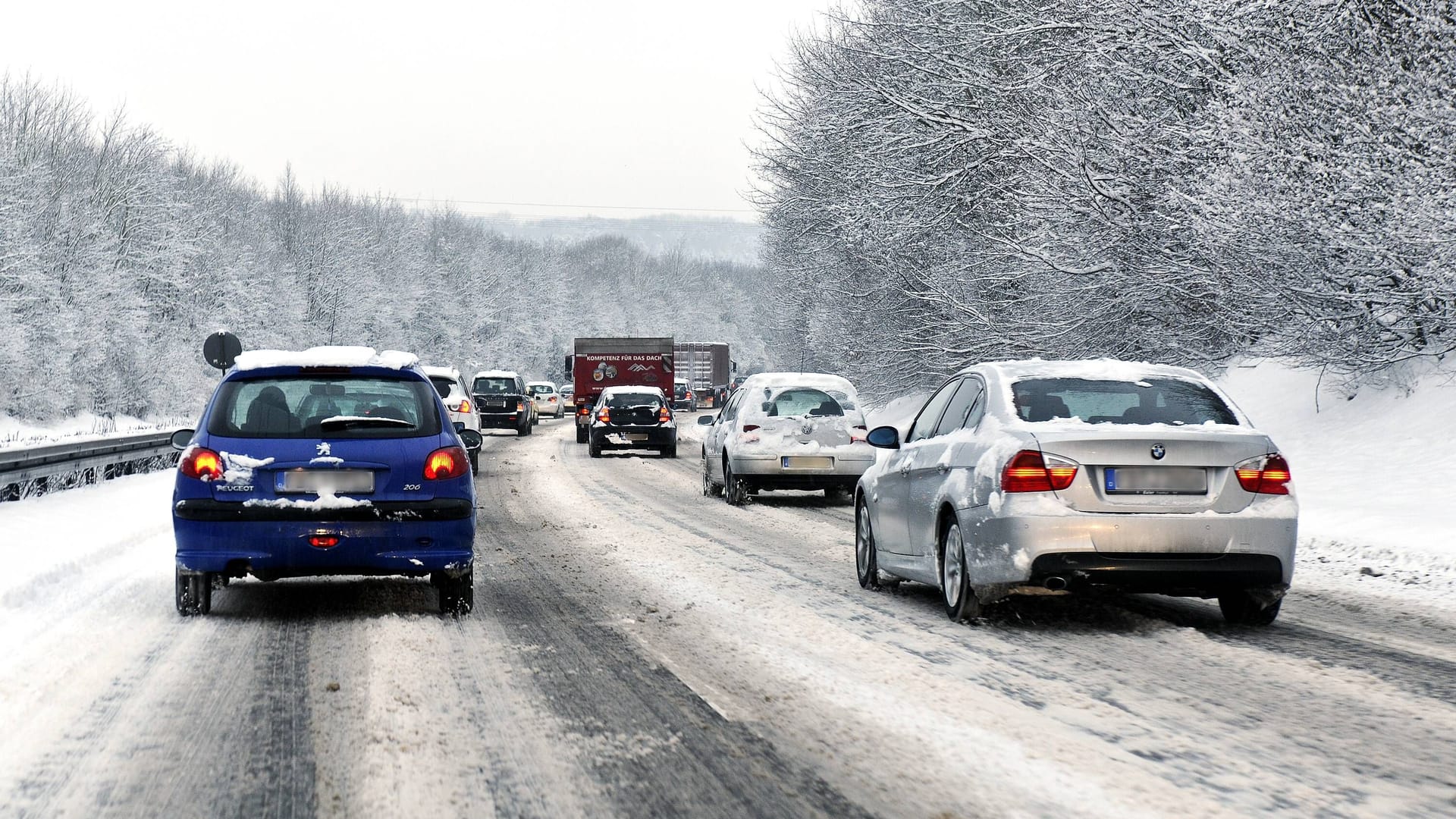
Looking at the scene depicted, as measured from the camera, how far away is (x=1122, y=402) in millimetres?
8664

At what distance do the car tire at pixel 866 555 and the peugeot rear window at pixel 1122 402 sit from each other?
2.05 m

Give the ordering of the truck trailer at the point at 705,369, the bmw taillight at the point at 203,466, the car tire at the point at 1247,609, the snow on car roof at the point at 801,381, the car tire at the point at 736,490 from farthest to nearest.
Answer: the truck trailer at the point at 705,369, the snow on car roof at the point at 801,381, the car tire at the point at 736,490, the bmw taillight at the point at 203,466, the car tire at the point at 1247,609

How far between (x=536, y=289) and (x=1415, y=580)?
11826 centimetres

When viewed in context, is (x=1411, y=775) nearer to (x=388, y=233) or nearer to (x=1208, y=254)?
(x=1208, y=254)

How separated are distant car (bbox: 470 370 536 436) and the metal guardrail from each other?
20311mm

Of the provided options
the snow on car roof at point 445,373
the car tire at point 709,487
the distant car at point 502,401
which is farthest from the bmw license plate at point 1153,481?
the distant car at point 502,401

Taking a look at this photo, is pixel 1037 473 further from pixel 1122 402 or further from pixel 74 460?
pixel 74 460

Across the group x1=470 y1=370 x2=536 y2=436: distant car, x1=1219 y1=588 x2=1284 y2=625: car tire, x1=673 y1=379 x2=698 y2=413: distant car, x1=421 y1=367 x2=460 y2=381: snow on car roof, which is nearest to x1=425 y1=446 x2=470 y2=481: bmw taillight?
x1=1219 y1=588 x2=1284 y2=625: car tire

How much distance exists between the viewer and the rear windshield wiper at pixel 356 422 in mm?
8828

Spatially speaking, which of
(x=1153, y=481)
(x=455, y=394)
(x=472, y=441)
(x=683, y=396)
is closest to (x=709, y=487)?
(x=455, y=394)

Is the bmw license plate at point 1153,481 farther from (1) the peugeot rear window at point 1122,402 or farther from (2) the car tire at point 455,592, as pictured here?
(2) the car tire at point 455,592

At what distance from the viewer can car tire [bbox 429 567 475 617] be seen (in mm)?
8805

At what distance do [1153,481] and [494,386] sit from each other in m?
37.8

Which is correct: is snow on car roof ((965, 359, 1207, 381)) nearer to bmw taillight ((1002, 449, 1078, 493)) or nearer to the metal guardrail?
bmw taillight ((1002, 449, 1078, 493))
